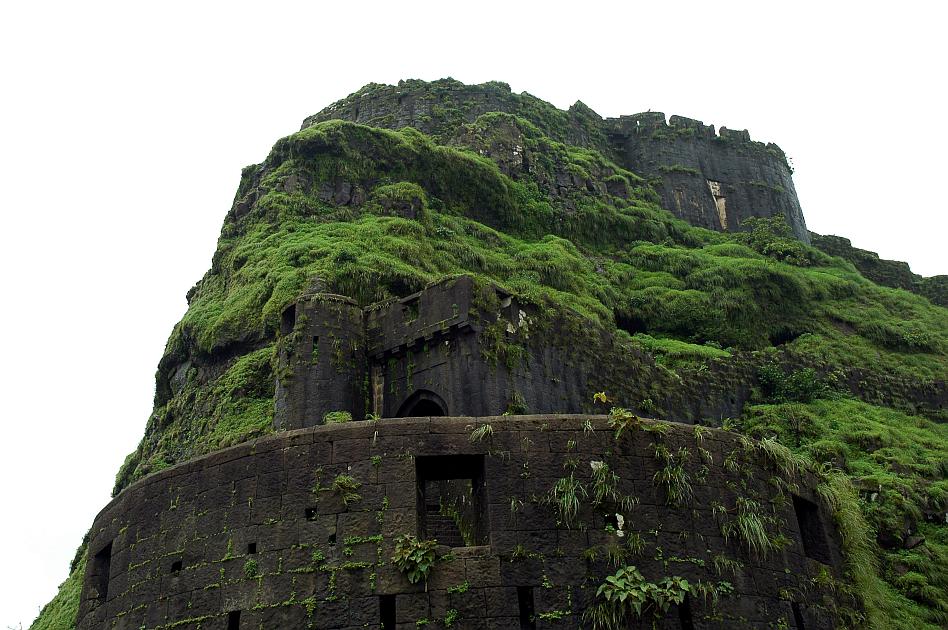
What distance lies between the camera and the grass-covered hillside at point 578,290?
24.5m

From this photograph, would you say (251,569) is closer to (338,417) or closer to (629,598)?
(629,598)

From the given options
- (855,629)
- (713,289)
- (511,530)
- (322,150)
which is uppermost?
(322,150)

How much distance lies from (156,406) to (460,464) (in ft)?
68.0

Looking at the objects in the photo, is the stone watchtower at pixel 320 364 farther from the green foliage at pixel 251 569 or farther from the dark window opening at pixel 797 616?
the dark window opening at pixel 797 616

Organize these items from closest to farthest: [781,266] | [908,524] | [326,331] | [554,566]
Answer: [554,566] < [908,524] < [326,331] < [781,266]

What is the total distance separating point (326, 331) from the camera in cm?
2258

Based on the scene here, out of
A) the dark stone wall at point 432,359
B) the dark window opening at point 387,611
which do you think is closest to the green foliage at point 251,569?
the dark window opening at point 387,611

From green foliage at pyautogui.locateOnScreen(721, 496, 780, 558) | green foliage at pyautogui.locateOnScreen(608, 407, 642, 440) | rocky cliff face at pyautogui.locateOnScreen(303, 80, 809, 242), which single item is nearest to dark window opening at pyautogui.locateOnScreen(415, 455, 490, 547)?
green foliage at pyautogui.locateOnScreen(608, 407, 642, 440)

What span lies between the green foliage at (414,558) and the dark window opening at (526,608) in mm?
1130

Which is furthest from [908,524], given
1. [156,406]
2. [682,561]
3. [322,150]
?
[322,150]

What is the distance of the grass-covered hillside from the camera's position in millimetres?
24484

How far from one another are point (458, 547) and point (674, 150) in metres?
49.8

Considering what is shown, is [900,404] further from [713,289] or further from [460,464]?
[460,464]

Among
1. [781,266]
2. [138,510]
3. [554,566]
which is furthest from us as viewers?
[781,266]
